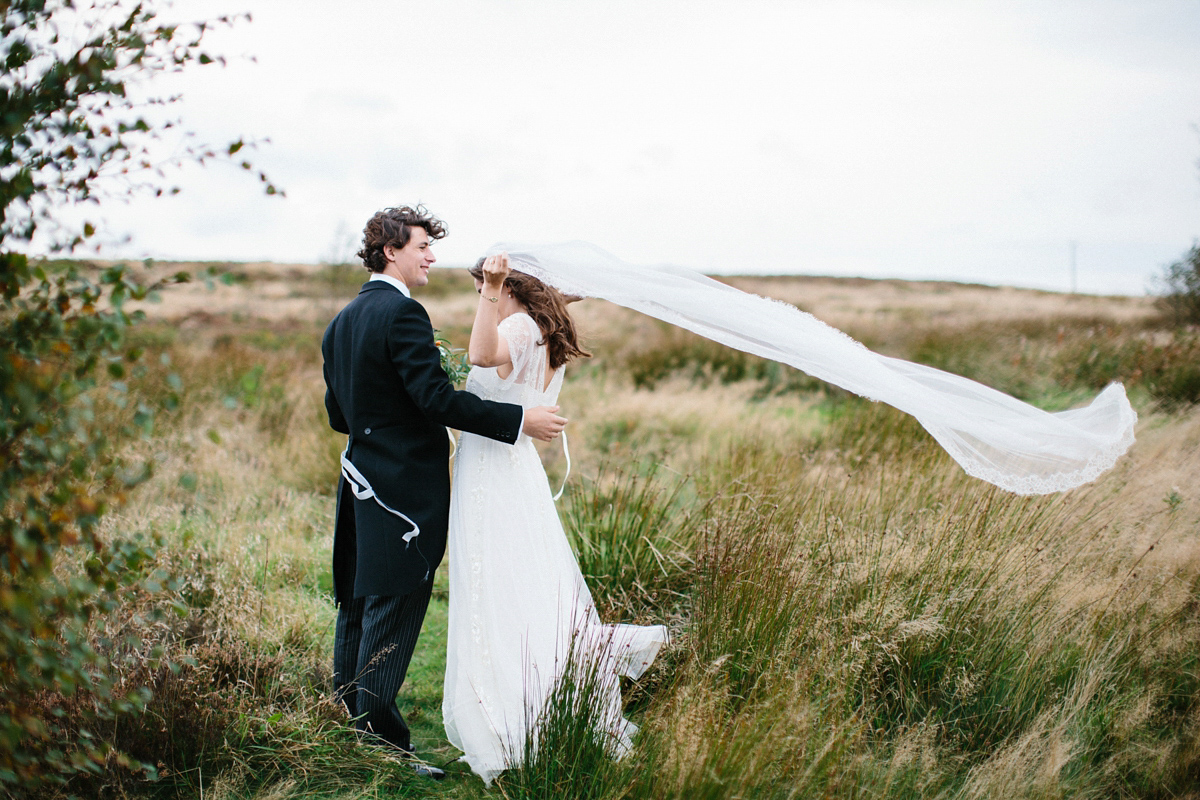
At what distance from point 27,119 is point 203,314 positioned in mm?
28525

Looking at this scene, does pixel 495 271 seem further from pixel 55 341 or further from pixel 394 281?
pixel 55 341

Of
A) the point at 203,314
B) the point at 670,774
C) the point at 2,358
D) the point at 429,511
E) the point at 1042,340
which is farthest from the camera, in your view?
the point at 203,314

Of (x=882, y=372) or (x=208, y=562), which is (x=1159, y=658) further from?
(x=208, y=562)

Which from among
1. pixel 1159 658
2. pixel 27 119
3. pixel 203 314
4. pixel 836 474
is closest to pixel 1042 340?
pixel 836 474

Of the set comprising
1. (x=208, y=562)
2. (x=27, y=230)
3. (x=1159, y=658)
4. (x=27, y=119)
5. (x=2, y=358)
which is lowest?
(x=208, y=562)

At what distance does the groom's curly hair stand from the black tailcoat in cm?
16

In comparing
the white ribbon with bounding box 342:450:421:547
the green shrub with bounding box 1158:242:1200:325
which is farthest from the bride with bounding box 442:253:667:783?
the green shrub with bounding box 1158:242:1200:325

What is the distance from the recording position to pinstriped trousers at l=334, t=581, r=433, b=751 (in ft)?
9.89

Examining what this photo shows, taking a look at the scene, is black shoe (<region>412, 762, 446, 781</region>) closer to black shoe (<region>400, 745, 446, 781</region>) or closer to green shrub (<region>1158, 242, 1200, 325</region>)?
black shoe (<region>400, 745, 446, 781</region>)

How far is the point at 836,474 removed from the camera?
201 inches

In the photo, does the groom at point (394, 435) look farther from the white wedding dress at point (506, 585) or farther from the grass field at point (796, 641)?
the grass field at point (796, 641)

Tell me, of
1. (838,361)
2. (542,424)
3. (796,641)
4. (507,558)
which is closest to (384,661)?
(507,558)

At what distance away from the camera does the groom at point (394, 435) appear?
2.86 m

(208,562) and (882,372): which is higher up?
(882,372)
